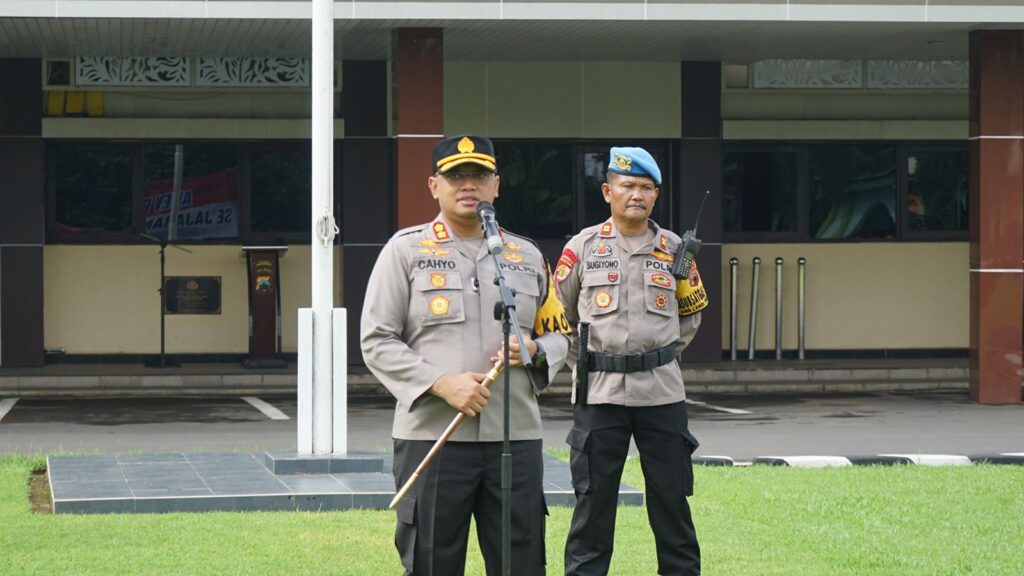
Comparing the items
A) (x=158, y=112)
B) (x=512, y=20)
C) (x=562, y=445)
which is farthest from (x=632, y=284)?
(x=158, y=112)

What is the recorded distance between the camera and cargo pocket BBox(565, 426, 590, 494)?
23.3 feet

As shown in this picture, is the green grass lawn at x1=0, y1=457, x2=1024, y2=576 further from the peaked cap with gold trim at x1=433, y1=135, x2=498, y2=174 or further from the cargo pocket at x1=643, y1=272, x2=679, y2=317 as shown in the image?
the peaked cap with gold trim at x1=433, y1=135, x2=498, y2=174

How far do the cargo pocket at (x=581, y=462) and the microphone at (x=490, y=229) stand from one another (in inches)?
67.4

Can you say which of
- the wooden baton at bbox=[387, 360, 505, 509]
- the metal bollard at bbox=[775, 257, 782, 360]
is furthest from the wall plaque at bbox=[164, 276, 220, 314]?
the wooden baton at bbox=[387, 360, 505, 509]

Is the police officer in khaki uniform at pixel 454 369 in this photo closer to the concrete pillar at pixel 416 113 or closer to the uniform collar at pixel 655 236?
the uniform collar at pixel 655 236

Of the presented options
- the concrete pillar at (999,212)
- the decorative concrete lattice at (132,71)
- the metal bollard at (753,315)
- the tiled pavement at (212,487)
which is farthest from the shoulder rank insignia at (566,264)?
the metal bollard at (753,315)

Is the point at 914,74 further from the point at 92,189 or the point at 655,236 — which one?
the point at 655,236

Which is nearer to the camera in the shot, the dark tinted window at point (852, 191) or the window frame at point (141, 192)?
the window frame at point (141, 192)

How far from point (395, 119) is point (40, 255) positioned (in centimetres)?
561

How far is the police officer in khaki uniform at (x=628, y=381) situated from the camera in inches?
280

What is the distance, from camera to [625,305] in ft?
23.8

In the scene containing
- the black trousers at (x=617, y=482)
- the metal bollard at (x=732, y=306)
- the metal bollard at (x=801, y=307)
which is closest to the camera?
the black trousers at (x=617, y=482)

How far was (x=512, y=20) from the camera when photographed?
54.1 ft

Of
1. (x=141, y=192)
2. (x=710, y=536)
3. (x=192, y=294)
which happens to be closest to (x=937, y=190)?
(x=192, y=294)
